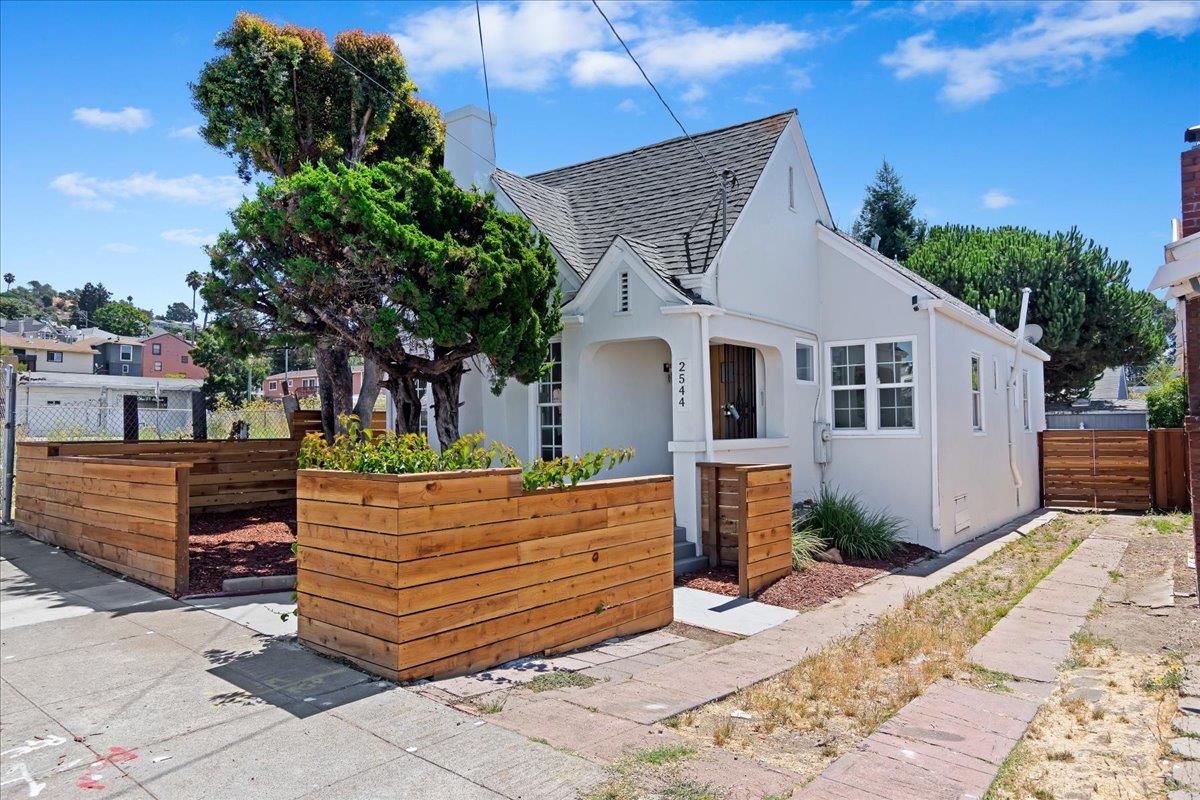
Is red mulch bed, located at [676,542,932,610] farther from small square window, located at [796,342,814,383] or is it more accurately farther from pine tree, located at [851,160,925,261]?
pine tree, located at [851,160,925,261]

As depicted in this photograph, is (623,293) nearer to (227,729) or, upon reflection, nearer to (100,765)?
(227,729)

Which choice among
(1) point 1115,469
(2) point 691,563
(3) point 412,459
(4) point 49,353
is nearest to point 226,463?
(2) point 691,563

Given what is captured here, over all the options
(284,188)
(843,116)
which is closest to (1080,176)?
(843,116)

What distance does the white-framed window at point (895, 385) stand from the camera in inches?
468

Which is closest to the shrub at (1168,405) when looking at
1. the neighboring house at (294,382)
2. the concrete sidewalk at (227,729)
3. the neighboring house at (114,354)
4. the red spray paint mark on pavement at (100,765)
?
the concrete sidewalk at (227,729)

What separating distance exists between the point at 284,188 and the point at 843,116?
9.48 meters

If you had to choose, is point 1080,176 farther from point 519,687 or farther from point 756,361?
point 519,687

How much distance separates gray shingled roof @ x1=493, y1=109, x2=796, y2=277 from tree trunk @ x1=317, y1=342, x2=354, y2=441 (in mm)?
3549

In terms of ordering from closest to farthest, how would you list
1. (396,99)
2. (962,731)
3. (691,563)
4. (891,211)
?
(962,731)
(691,563)
(396,99)
(891,211)

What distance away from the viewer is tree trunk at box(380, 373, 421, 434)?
9.68m

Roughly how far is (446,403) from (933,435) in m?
7.19

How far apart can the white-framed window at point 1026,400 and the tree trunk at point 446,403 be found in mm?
13335

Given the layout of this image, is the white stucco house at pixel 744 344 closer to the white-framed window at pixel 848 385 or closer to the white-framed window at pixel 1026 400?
the white-framed window at pixel 848 385

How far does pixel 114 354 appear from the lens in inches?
2633
